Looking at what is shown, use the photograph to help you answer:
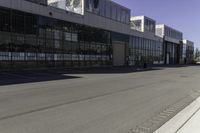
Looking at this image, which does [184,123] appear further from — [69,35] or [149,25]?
[149,25]

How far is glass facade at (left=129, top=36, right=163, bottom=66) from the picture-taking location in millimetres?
52859

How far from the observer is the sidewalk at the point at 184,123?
6.21 meters

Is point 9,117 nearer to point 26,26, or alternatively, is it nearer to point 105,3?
point 26,26

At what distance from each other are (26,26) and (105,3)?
64.3 ft

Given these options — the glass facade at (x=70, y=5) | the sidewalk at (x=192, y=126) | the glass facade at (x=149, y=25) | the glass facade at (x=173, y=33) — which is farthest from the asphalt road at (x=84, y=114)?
the glass facade at (x=173, y=33)

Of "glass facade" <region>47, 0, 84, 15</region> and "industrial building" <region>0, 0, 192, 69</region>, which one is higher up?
"glass facade" <region>47, 0, 84, 15</region>

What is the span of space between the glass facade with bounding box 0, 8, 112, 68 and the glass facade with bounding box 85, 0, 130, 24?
331 centimetres

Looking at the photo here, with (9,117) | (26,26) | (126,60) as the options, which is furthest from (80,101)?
(126,60)

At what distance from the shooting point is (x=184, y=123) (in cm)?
689

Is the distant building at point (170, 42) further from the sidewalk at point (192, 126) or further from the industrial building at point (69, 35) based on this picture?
the sidewalk at point (192, 126)

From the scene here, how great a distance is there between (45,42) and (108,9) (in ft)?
59.3

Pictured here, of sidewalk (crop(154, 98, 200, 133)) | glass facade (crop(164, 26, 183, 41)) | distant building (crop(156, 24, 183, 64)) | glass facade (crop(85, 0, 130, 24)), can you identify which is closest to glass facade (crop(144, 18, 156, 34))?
distant building (crop(156, 24, 183, 64))

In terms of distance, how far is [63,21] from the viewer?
32844 millimetres

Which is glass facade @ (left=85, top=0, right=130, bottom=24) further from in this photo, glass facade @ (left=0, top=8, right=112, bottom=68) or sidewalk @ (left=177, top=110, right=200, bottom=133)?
sidewalk @ (left=177, top=110, right=200, bottom=133)
